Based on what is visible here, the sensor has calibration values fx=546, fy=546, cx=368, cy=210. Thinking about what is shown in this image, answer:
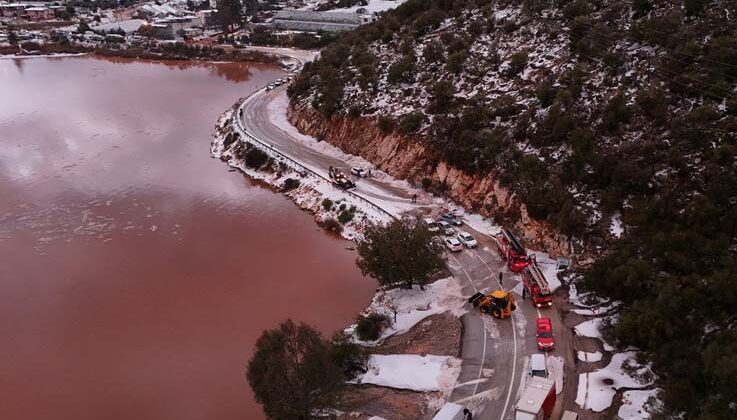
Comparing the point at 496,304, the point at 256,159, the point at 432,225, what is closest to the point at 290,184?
the point at 256,159

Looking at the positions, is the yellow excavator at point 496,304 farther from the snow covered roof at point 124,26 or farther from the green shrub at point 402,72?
the snow covered roof at point 124,26

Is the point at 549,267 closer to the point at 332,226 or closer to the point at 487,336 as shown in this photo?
the point at 487,336

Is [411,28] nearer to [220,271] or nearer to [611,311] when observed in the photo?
[220,271]

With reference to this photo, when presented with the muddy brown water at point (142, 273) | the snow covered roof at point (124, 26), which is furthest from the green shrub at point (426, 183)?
the snow covered roof at point (124, 26)

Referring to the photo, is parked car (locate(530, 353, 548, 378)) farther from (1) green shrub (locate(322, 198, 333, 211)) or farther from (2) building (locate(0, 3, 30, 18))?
(2) building (locate(0, 3, 30, 18))

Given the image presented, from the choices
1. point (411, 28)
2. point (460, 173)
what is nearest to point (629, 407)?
point (460, 173)
